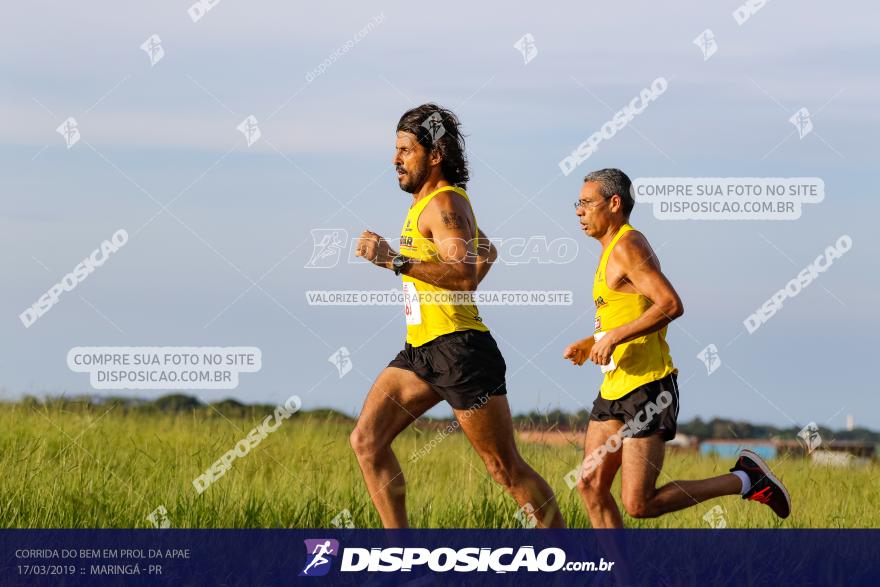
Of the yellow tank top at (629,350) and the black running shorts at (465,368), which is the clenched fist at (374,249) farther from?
the yellow tank top at (629,350)

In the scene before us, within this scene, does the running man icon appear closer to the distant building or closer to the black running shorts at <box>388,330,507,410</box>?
the black running shorts at <box>388,330,507,410</box>

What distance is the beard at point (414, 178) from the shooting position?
268 inches

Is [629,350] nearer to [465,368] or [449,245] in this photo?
[465,368]

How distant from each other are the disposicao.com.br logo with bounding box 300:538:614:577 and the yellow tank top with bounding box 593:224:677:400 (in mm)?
944

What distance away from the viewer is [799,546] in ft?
25.3

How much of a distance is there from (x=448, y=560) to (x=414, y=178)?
2130mm

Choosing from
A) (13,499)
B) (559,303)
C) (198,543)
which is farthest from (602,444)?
(13,499)

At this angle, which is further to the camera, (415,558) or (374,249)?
(415,558)

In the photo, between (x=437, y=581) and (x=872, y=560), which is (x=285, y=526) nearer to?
(x=437, y=581)

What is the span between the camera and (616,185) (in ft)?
22.1

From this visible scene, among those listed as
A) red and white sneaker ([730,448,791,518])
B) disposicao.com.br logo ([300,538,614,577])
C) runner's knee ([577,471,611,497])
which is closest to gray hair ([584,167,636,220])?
runner's knee ([577,471,611,497])

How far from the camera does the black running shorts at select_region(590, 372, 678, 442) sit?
6492 mm

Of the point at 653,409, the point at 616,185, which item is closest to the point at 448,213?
the point at 616,185

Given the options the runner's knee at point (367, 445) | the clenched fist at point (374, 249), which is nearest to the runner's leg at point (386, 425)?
the runner's knee at point (367, 445)
